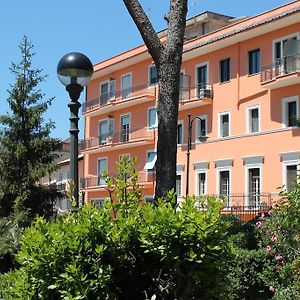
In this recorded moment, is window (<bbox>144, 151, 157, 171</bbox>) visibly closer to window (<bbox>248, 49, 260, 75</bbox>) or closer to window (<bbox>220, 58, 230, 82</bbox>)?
window (<bbox>220, 58, 230, 82</bbox>)

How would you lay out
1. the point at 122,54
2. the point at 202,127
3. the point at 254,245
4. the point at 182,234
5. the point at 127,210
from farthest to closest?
1. the point at 122,54
2. the point at 202,127
3. the point at 254,245
4. the point at 127,210
5. the point at 182,234

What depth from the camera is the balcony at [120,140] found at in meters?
42.1

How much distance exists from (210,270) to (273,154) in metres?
28.1

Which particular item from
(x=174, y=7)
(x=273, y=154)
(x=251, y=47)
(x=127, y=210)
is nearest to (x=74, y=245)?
(x=127, y=210)

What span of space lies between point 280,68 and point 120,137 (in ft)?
55.1

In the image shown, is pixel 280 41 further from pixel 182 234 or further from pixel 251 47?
pixel 182 234

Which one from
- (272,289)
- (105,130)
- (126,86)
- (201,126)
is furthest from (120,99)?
(272,289)

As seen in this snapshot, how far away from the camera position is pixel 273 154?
3191cm

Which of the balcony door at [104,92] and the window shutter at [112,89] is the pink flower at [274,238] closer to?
the window shutter at [112,89]

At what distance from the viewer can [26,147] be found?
894 inches

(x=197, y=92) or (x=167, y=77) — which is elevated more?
(x=197, y=92)

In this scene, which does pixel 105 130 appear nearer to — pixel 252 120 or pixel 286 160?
pixel 252 120

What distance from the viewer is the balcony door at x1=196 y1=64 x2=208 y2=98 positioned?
1442 inches

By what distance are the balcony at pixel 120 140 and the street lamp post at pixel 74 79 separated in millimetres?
34554
